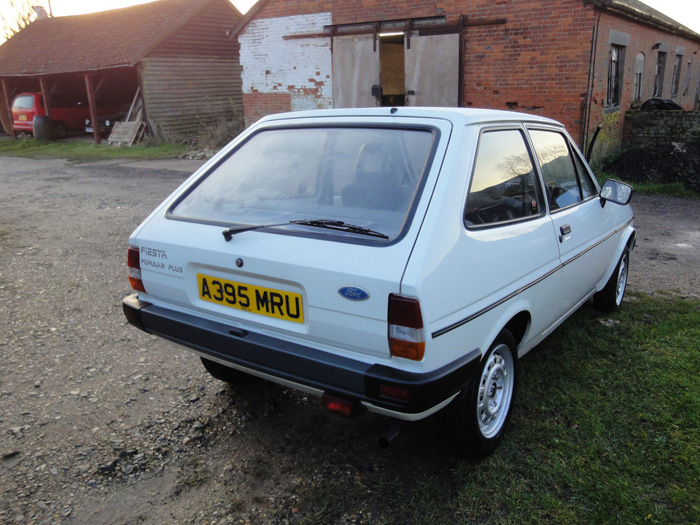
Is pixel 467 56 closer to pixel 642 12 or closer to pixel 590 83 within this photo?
pixel 590 83

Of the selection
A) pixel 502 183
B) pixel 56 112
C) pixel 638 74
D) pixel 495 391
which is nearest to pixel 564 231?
pixel 502 183

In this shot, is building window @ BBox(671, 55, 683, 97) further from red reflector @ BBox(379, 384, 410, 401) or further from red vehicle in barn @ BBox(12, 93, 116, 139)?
red vehicle in barn @ BBox(12, 93, 116, 139)

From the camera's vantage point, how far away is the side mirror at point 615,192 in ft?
12.3

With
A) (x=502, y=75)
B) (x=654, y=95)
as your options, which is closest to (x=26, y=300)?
(x=502, y=75)

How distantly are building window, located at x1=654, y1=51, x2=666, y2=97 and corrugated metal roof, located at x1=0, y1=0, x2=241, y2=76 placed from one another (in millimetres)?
16984

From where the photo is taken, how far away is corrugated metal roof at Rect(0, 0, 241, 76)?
21062 millimetres

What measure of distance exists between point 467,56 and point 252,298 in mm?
11214

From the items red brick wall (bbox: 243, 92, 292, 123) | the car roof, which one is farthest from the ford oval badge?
red brick wall (bbox: 243, 92, 292, 123)

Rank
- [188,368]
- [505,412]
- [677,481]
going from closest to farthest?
[677,481] → [505,412] → [188,368]

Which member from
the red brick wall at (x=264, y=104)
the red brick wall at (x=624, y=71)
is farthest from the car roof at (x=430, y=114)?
the red brick wall at (x=264, y=104)

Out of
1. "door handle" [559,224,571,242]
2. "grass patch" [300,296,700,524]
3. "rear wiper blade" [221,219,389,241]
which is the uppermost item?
"rear wiper blade" [221,219,389,241]

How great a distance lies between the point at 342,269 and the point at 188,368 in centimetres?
201

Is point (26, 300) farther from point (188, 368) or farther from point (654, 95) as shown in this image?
point (654, 95)

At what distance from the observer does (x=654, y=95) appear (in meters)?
15.9
